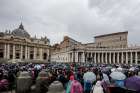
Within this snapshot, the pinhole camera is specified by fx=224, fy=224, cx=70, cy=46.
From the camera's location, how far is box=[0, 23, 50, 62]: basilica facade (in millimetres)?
103500

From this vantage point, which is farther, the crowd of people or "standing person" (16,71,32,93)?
"standing person" (16,71,32,93)

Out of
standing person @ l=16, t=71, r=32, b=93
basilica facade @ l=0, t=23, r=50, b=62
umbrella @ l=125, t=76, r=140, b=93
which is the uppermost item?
basilica facade @ l=0, t=23, r=50, b=62

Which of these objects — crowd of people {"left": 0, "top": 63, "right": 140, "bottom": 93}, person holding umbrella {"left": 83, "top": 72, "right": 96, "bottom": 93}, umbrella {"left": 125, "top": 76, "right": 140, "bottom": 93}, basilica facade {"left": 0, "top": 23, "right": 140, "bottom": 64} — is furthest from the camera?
basilica facade {"left": 0, "top": 23, "right": 140, "bottom": 64}

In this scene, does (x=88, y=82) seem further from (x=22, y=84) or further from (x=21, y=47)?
(x=21, y=47)

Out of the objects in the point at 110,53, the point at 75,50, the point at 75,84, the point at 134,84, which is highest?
the point at 75,50

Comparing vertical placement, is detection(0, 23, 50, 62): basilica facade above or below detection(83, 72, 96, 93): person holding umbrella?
above

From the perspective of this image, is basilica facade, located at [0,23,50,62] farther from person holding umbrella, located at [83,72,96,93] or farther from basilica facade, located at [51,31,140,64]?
person holding umbrella, located at [83,72,96,93]

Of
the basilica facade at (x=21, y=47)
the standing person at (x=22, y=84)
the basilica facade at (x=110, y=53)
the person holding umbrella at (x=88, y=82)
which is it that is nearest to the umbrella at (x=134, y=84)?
the person holding umbrella at (x=88, y=82)

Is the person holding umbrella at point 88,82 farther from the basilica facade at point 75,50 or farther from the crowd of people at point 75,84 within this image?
the basilica facade at point 75,50

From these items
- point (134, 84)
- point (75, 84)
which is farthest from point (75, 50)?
point (134, 84)

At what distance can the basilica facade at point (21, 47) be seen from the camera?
104 meters

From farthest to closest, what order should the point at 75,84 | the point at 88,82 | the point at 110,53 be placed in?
the point at 110,53, the point at 88,82, the point at 75,84

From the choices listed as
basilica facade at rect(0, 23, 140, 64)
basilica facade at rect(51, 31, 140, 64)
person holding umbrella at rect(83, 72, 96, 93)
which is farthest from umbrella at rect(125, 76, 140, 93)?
basilica facade at rect(0, 23, 140, 64)

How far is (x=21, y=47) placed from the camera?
109m
